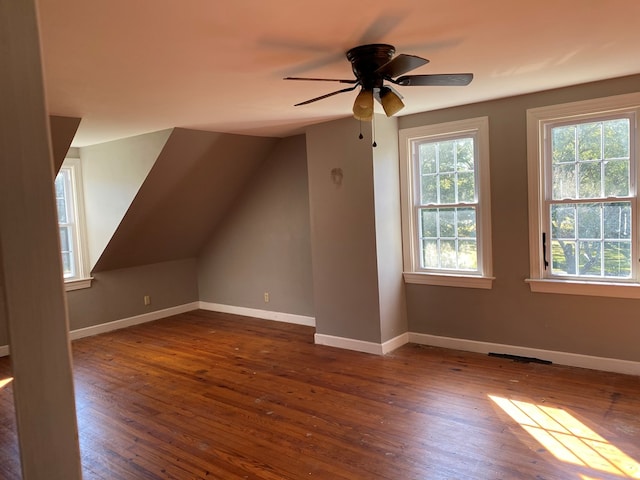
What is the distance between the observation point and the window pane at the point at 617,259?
145 inches

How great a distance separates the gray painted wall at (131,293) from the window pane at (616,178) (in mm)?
5259

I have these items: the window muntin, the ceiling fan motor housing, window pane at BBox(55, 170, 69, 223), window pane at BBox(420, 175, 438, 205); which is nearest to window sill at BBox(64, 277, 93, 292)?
window pane at BBox(55, 170, 69, 223)

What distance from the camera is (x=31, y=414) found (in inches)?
35.0

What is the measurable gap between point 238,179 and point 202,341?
202 centimetres

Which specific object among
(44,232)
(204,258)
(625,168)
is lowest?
(204,258)

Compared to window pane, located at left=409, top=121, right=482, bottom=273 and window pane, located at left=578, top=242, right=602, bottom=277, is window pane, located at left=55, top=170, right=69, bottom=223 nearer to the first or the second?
window pane, located at left=409, top=121, right=482, bottom=273

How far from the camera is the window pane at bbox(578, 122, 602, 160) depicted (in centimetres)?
371

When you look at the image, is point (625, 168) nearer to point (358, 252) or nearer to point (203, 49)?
point (358, 252)

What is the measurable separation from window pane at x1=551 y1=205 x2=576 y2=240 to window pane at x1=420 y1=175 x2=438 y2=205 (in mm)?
1065

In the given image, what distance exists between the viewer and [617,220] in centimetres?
369

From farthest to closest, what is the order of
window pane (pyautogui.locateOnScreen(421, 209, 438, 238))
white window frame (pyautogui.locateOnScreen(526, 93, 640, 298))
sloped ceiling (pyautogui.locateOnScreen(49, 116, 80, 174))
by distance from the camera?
window pane (pyautogui.locateOnScreen(421, 209, 438, 238)) < sloped ceiling (pyautogui.locateOnScreen(49, 116, 80, 174)) < white window frame (pyautogui.locateOnScreen(526, 93, 640, 298))

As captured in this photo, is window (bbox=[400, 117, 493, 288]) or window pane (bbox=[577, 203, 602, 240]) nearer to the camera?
window pane (bbox=[577, 203, 602, 240])

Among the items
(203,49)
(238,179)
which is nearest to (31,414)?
(203,49)

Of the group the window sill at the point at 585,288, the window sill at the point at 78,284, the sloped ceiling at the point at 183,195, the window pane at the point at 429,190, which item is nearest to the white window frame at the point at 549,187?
the window sill at the point at 585,288
